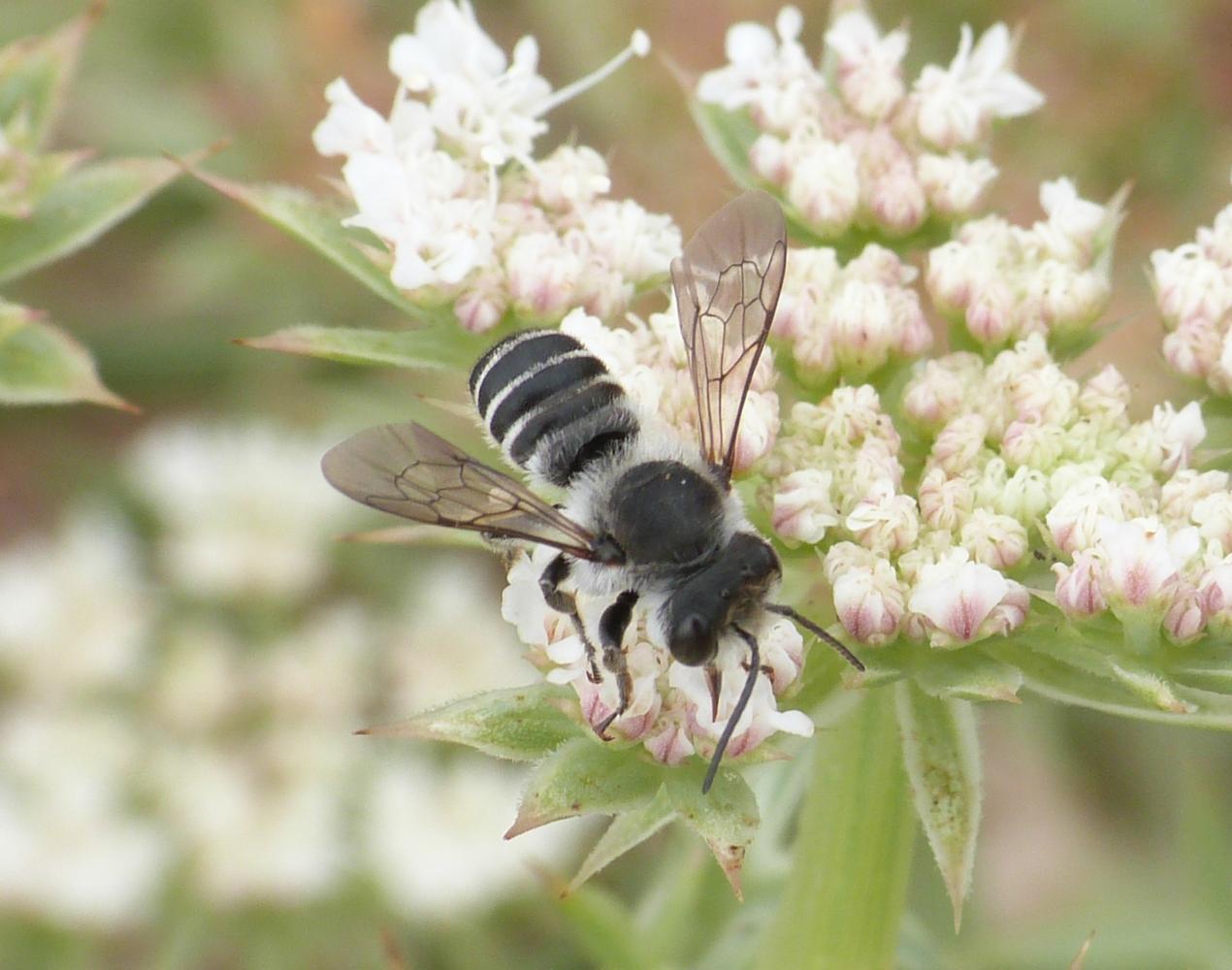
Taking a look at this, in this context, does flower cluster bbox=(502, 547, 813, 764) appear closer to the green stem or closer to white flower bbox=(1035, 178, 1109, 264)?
the green stem

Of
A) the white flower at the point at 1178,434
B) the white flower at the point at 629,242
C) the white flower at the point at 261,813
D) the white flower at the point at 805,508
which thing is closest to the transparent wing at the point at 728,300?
the white flower at the point at 805,508

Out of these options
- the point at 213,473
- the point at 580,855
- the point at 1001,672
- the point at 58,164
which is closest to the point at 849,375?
the point at 1001,672

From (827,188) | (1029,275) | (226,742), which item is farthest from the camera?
(226,742)

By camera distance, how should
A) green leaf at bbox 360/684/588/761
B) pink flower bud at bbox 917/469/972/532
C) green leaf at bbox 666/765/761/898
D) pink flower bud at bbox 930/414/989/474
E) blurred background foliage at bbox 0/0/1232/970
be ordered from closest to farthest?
green leaf at bbox 666/765/761/898 < green leaf at bbox 360/684/588/761 < pink flower bud at bbox 917/469/972/532 < pink flower bud at bbox 930/414/989/474 < blurred background foliage at bbox 0/0/1232/970

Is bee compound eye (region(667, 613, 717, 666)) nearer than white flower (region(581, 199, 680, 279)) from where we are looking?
Yes

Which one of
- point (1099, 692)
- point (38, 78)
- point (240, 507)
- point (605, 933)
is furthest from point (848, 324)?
point (240, 507)

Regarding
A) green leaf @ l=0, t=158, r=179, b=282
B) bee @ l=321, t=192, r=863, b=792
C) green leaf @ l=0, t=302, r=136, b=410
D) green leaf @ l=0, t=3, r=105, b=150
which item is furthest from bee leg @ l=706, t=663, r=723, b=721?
green leaf @ l=0, t=3, r=105, b=150

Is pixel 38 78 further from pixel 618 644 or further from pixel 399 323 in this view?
pixel 399 323

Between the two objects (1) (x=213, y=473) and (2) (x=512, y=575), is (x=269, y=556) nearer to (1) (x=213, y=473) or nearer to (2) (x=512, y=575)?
(1) (x=213, y=473)
